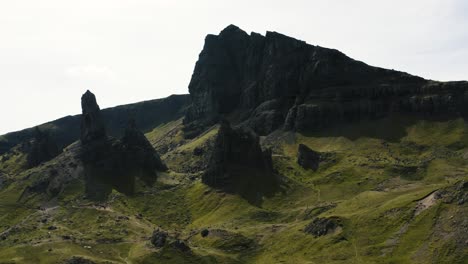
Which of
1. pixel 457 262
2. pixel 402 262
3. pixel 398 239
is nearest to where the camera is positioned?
pixel 457 262

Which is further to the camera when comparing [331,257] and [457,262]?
[331,257]

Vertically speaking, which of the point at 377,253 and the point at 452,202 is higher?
the point at 452,202

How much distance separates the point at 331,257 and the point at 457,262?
46.2m

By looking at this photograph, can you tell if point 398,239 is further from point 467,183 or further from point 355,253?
point 467,183

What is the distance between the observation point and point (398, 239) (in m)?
194

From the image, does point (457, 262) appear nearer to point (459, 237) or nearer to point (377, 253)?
point (459, 237)

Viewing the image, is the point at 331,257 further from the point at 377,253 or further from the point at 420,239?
the point at 420,239

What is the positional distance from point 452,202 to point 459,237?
20047 millimetres

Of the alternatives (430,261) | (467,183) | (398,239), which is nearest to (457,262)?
(430,261)

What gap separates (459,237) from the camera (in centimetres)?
17825

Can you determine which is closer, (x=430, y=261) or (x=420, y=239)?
(x=430, y=261)

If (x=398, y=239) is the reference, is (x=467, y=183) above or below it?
above

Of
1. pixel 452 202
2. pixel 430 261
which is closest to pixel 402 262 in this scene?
pixel 430 261

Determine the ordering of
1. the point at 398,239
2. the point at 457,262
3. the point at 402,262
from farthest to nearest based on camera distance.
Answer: the point at 398,239 → the point at 402,262 → the point at 457,262
